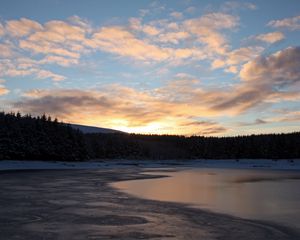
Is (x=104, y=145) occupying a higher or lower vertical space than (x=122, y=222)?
higher

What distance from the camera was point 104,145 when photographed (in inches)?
5561

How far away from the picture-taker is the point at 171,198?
25.5 m

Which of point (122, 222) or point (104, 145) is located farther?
point (104, 145)

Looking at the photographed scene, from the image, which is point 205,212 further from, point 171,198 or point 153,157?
point 153,157

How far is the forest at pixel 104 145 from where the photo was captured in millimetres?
87375

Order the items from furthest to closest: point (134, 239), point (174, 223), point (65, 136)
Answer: point (65, 136)
point (174, 223)
point (134, 239)

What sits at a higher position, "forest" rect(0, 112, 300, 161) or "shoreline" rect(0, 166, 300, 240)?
"forest" rect(0, 112, 300, 161)

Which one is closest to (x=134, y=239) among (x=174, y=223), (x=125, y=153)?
(x=174, y=223)

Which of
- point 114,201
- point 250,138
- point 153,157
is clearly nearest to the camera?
point 114,201

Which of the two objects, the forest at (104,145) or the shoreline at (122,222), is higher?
the forest at (104,145)

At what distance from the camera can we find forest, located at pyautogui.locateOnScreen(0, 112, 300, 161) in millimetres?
87375

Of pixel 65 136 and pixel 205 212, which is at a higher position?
pixel 65 136

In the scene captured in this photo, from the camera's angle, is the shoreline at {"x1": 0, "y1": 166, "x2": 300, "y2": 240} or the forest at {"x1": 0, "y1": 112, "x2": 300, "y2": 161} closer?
the shoreline at {"x1": 0, "y1": 166, "x2": 300, "y2": 240}

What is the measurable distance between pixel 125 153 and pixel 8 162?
74.2 meters
